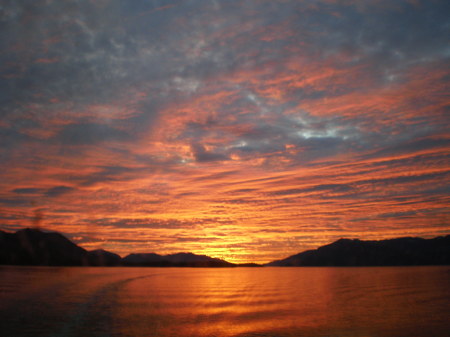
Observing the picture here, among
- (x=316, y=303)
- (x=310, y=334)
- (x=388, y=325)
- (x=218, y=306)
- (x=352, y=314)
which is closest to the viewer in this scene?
(x=310, y=334)

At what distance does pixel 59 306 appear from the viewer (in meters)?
34.7

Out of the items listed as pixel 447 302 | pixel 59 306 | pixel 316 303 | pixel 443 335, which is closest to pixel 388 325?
pixel 443 335

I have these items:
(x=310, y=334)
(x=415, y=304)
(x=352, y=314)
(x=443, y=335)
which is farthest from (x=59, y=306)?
(x=415, y=304)

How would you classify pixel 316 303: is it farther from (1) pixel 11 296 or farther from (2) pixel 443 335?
(1) pixel 11 296

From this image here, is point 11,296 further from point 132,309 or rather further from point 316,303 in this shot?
point 316,303

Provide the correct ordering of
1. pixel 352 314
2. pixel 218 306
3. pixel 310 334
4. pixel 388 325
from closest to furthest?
pixel 310 334
pixel 388 325
pixel 352 314
pixel 218 306

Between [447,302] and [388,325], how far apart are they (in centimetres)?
A: 2126

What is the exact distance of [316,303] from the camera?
43.0 meters

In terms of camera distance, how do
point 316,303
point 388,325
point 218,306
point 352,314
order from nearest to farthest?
point 388,325, point 352,314, point 218,306, point 316,303

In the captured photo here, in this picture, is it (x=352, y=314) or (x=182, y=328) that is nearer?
(x=182, y=328)

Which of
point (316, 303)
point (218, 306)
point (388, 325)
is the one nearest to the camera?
point (388, 325)

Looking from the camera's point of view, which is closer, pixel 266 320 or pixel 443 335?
pixel 443 335

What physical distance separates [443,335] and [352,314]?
30.4 ft

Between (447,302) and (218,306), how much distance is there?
2807 centimetres
